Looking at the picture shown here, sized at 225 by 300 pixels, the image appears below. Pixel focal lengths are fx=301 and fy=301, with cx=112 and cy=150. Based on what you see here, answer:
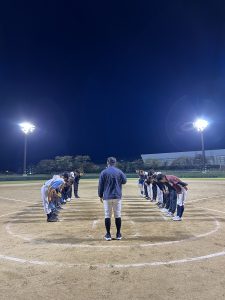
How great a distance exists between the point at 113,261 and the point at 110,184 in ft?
8.30

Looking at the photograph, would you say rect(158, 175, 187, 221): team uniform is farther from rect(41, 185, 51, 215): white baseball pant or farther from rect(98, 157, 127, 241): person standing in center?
rect(41, 185, 51, 215): white baseball pant

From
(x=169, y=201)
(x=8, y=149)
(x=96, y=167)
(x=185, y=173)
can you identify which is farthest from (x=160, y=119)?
(x=169, y=201)

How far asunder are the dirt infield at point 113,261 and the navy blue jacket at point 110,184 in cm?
118

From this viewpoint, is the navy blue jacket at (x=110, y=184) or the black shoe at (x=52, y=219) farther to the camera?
the black shoe at (x=52, y=219)

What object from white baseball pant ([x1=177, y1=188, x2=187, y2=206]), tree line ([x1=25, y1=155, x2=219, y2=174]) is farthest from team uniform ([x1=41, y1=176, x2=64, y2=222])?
tree line ([x1=25, y1=155, x2=219, y2=174])

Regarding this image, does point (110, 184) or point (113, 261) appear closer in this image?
point (113, 261)

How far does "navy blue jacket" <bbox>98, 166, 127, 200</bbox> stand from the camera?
812 cm

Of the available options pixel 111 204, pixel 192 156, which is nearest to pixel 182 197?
pixel 111 204

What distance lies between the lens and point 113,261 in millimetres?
6023

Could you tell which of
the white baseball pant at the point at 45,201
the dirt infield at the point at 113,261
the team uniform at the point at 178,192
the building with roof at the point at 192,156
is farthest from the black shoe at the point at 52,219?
the building with roof at the point at 192,156

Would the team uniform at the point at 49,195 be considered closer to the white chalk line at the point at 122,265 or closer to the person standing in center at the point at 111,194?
the person standing in center at the point at 111,194

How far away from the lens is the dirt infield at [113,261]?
4.54m

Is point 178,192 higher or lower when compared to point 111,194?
lower

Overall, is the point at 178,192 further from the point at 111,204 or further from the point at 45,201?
the point at 45,201
